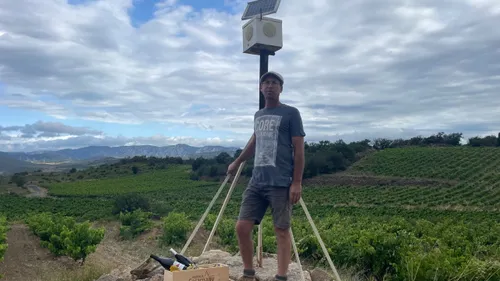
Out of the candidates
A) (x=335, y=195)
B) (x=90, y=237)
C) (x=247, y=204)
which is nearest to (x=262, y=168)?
(x=247, y=204)

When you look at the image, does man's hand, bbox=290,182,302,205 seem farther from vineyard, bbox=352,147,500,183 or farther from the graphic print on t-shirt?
vineyard, bbox=352,147,500,183

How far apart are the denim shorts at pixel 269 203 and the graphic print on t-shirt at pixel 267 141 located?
Answer: 0.23 m

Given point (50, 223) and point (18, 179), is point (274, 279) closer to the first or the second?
point (50, 223)

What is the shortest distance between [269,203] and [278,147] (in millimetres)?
523

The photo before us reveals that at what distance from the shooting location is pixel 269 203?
3.74 m

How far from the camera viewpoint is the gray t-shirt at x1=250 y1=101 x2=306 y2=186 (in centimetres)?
359

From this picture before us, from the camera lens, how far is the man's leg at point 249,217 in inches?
145

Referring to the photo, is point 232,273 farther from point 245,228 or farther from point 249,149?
point 249,149

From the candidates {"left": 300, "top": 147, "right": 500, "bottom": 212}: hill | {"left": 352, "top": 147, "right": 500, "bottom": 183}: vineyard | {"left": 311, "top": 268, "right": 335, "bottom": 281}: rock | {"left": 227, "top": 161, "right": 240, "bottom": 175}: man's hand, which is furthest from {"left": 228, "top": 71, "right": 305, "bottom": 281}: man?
{"left": 352, "top": 147, "right": 500, "bottom": 183}: vineyard

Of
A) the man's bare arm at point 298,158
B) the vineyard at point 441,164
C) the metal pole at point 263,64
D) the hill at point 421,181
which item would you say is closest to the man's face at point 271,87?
the man's bare arm at point 298,158

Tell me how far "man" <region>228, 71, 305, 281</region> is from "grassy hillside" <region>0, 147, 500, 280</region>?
130 centimetres

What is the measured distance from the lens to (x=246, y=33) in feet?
14.6

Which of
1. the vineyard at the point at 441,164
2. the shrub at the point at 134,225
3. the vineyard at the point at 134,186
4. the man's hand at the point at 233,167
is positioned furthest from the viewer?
the vineyard at the point at 441,164

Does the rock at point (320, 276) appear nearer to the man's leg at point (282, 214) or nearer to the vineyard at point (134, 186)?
the man's leg at point (282, 214)
